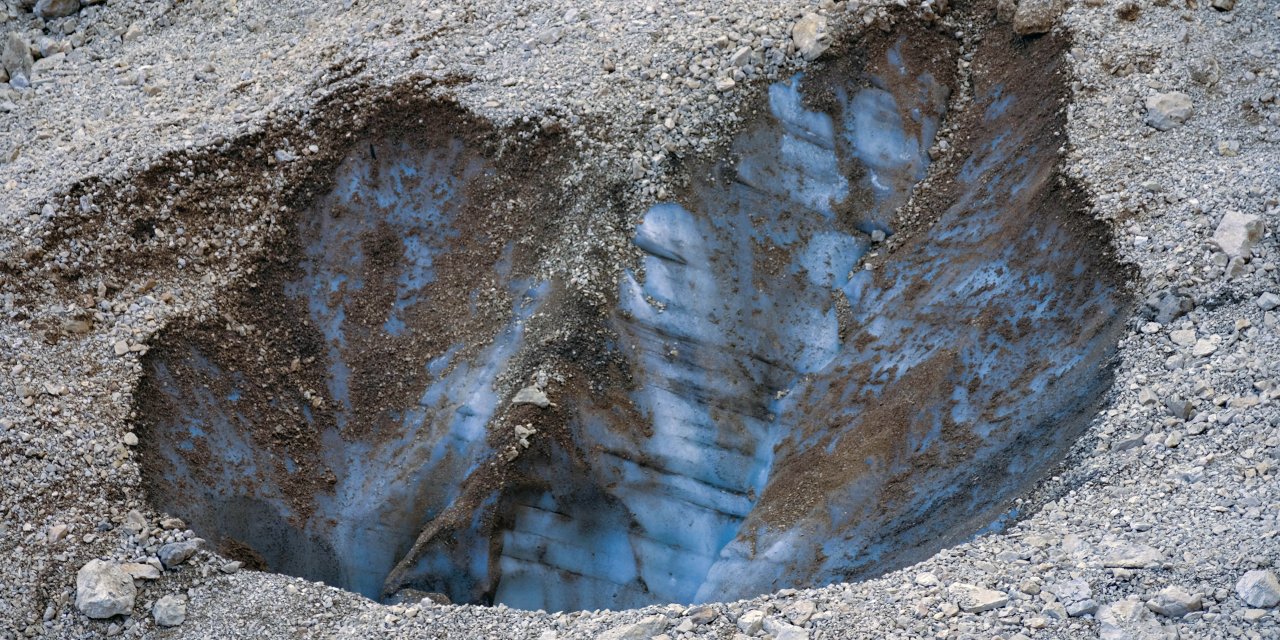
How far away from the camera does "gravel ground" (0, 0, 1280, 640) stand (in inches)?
331

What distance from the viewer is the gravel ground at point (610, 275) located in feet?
27.6

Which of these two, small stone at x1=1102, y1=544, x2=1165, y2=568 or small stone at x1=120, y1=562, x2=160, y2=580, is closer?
small stone at x1=1102, y1=544, x2=1165, y2=568

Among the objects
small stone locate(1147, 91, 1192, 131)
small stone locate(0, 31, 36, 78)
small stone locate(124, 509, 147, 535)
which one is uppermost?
small stone locate(0, 31, 36, 78)

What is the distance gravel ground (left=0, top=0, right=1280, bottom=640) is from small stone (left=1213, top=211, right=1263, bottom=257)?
0.02 metres

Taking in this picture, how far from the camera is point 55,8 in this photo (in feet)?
47.2

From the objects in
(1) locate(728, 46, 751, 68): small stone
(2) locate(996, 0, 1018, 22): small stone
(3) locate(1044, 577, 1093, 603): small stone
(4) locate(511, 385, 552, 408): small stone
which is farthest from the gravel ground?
(4) locate(511, 385, 552, 408): small stone

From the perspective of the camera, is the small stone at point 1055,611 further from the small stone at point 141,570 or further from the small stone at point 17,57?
the small stone at point 17,57

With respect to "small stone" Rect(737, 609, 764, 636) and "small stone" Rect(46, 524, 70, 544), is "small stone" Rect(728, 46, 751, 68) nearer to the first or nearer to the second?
"small stone" Rect(737, 609, 764, 636)

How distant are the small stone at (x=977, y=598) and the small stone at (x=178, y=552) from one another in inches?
248

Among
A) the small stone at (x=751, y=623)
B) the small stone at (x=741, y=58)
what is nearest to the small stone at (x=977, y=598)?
the small stone at (x=751, y=623)

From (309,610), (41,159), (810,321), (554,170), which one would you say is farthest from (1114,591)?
(41,159)

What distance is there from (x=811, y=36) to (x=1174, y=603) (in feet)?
23.4

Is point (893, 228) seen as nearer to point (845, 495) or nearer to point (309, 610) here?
point (845, 495)

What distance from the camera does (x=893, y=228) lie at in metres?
12.7
